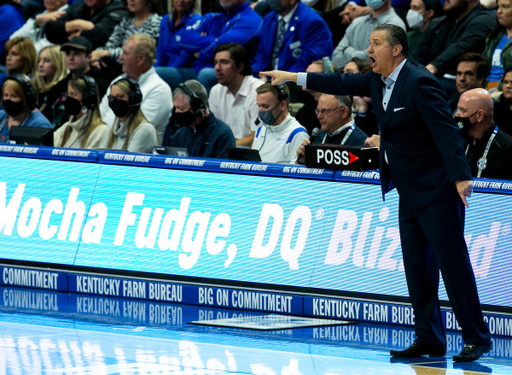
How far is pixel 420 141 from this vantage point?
18.2 feet

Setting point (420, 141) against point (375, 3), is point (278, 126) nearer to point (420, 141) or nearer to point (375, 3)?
point (375, 3)

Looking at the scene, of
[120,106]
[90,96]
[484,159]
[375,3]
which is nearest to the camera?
[484,159]

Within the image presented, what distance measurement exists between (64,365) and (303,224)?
2673 millimetres

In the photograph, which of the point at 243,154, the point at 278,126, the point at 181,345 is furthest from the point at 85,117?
the point at 181,345

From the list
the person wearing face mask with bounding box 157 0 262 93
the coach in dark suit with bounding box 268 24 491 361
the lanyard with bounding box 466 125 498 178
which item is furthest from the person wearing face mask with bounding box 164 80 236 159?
the coach in dark suit with bounding box 268 24 491 361

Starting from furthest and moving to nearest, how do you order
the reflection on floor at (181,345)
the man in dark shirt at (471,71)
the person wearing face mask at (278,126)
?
the man in dark shirt at (471,71) → the person wearing face mask at (278,126) → the reflection on floor at (181,345)

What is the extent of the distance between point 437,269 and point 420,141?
85 cm

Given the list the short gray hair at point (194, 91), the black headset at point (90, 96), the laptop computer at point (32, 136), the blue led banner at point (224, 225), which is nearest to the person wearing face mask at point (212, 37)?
the black headset at point (90, 96)

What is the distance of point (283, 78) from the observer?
234 inches

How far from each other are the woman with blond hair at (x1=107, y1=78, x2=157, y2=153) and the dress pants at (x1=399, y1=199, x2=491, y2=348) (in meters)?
4.56

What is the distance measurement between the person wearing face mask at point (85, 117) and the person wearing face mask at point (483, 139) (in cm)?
436

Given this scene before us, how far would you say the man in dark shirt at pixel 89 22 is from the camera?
13500 mm

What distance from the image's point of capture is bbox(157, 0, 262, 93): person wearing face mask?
1162 cm

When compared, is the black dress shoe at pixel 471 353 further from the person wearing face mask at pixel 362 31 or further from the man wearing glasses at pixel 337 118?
the person wearing face mask at pixel 362 31
